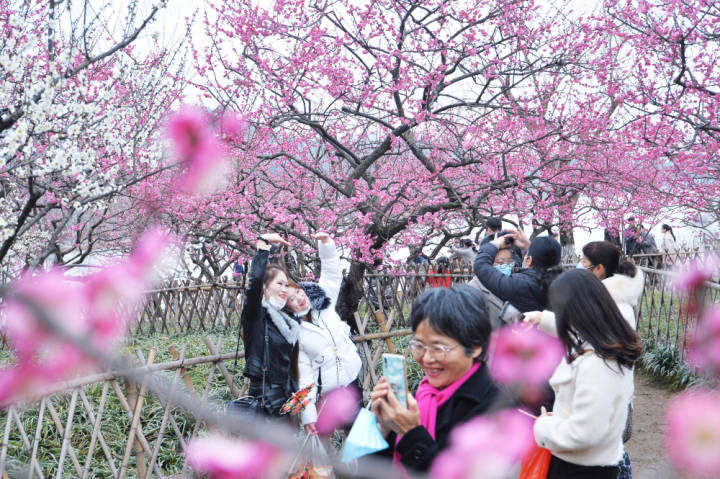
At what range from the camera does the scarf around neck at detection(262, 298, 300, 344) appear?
289 cm

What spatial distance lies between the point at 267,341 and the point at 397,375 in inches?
57.5

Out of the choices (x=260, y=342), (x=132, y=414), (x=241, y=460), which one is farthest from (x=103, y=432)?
(x=241, y=460)

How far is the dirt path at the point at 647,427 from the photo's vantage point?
14.4 ft

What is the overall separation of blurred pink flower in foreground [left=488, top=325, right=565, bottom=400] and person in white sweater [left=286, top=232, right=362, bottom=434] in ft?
3.11

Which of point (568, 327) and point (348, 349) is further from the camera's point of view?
point (348, 349)

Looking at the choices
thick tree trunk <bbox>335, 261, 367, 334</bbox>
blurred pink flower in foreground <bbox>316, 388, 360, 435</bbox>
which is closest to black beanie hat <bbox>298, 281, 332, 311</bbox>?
blurred pink flower in foreground <bbox>316, 388, 360, 435</bbox>

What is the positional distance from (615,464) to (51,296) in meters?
1.97

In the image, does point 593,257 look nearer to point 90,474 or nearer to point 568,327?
point 568,327

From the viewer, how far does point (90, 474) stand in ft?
12.5

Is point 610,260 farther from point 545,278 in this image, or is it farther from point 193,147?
point 193,147

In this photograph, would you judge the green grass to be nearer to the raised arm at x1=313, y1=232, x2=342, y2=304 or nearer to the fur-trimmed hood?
the raised arm at x1=313, y1=232, x2=342, y2=304

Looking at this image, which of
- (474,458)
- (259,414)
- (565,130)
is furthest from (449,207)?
(474,458)

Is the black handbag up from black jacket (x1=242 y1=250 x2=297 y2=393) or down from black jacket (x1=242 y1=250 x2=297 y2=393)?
down

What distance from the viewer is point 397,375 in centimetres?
153
